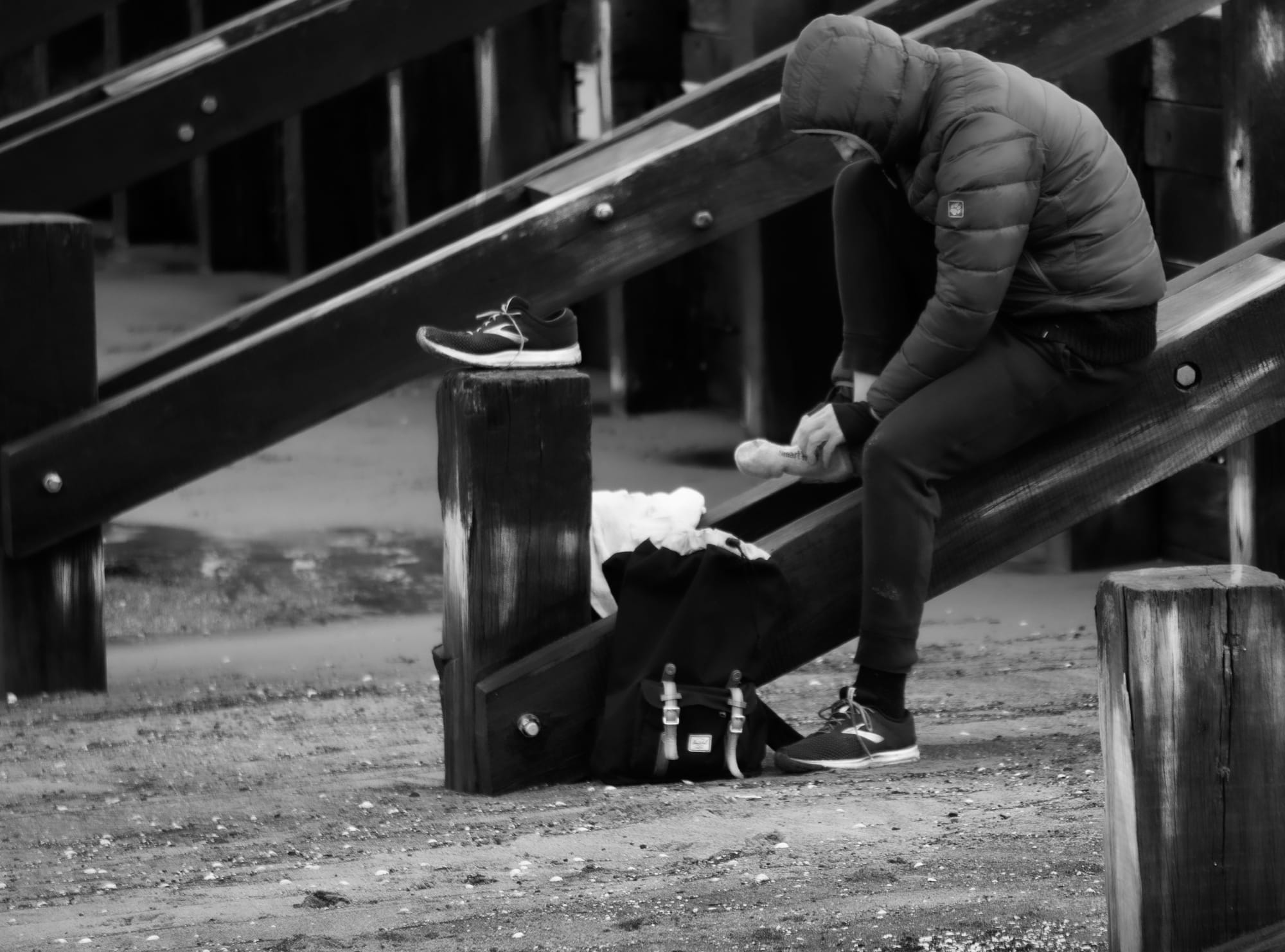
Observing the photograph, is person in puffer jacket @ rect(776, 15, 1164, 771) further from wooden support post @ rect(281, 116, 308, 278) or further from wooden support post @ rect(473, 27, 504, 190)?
wooden support post @ rect(281, 116, 308, 278)

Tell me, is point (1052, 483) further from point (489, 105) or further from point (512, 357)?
point (489, 105)

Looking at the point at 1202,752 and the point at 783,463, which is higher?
the point at 783,463

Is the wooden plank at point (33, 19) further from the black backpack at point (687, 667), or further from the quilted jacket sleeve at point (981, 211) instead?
the quilted jacket sleeve at point (981, 211)

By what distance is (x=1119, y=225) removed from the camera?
4.17m

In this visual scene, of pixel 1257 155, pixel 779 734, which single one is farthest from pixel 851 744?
pixel 1257 155

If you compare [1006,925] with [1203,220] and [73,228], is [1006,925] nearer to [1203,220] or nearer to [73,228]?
[73,228]

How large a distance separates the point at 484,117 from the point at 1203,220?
15.7 ft

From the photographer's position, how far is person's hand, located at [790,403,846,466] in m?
4.41

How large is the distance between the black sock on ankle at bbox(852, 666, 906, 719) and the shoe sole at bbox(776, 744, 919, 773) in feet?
0.27

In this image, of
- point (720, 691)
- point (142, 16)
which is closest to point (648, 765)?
point (720, 691)

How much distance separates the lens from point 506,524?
4281 mm

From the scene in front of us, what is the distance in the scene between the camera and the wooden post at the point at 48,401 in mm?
5484

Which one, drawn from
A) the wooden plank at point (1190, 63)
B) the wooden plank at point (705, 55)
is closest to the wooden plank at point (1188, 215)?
the wooden plank at point (1190, 63)

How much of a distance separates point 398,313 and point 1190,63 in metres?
2.58
